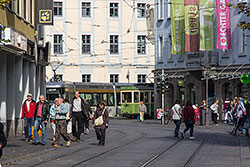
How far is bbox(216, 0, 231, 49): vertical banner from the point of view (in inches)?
1575

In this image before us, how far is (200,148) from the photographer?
19.1m

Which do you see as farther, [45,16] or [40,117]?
[45,16]

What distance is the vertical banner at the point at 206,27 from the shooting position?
41.2 m

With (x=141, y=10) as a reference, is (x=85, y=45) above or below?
below

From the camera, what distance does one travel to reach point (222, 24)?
132 ft

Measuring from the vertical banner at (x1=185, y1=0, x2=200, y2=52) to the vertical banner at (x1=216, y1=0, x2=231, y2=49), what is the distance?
7.70 ft

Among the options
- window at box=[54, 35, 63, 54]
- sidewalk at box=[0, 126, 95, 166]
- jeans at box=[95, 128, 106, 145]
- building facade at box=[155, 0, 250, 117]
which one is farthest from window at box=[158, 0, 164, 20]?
jeans at box=[95, 128, 106, 145]

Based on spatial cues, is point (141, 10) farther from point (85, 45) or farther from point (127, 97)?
point (127, 97)

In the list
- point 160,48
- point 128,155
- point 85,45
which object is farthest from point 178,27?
point 128,155

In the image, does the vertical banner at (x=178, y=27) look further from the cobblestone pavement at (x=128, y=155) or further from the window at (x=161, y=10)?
the cobblestone pavement at (x=128, y=155)

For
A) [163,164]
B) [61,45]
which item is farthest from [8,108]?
[61,45]

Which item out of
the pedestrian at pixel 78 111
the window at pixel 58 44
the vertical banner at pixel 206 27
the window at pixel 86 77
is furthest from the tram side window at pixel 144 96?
the pedestrian at pixel 78 111

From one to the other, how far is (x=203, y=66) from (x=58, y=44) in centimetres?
1983

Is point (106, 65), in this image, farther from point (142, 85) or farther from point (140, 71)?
point (142, 85)
